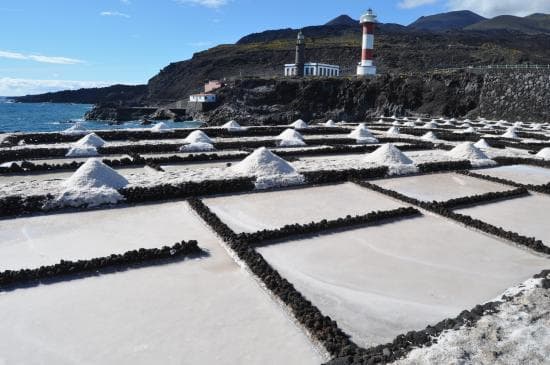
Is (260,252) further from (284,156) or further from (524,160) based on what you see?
(524,160)

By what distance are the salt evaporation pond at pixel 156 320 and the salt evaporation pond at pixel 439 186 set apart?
238 inches

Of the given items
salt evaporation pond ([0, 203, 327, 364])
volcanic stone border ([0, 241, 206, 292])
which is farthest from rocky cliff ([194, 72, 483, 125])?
salt evaporation pond ([0, 203, 327, 364])

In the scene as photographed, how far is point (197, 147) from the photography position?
15477 mm

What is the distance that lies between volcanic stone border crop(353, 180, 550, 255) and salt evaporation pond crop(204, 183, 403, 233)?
0.80 ft

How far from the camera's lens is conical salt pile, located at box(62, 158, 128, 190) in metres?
8.59

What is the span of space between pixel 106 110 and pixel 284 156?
64.9 m

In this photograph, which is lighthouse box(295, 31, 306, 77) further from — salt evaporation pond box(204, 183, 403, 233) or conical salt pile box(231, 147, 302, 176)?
salt evaporation pond box(204, 183, 403, 233)

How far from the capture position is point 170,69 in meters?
125

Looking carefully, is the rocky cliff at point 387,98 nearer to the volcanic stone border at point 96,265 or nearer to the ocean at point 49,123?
the ocean at point 49,123

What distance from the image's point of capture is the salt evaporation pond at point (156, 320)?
3754 millimetres

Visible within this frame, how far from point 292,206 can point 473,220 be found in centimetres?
349

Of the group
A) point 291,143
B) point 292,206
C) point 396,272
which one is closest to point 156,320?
point 396,272

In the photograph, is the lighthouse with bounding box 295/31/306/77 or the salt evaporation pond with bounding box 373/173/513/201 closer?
the salt evaporation pond with bounding box 373/173/513/201

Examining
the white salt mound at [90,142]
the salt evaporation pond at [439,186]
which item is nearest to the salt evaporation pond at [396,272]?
the salt evaporation pond at [439,186]
